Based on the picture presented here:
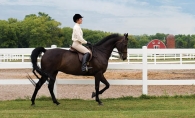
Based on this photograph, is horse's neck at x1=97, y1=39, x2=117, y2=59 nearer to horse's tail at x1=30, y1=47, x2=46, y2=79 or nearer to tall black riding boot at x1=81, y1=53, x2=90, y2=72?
tall black riding boot at x1=81, y1=53, x2=90, y2=72

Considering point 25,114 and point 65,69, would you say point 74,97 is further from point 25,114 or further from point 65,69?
point 25,114

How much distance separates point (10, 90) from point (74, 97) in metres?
3.68

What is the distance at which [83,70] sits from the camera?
427 inches

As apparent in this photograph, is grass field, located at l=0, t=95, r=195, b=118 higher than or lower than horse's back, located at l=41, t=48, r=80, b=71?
lower

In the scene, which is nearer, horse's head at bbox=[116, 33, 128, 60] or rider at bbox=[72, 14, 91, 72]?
rider at bbox=[72, 14, 91, 72]

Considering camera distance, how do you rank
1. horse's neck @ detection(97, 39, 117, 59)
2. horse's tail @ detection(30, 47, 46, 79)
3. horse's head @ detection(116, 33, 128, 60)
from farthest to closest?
horse's neck @ detection(97, 39, 117, 59) < horse's head @ detection(116, 33, 128, 60) < horse's tail @ detection(30, 47, 46, 79)

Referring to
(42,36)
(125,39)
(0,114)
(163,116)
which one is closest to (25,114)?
(0,114)

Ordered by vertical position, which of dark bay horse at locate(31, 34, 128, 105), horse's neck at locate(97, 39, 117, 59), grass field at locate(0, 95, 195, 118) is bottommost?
grass field at locate(0, 95, 195, 118)

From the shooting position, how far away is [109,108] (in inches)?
408

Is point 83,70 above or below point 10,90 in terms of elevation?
above

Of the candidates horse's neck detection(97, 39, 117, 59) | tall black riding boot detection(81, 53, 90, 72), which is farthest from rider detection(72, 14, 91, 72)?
horse's neck detection(97, 39, 117, 59)

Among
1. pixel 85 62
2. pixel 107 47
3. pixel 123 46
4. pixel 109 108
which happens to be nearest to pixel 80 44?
pixel 85 62

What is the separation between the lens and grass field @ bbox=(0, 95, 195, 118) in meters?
8.78

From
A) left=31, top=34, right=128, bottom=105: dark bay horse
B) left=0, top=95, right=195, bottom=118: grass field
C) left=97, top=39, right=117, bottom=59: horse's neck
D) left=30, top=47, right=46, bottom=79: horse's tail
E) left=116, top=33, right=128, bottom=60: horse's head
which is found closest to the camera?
left=0, top=95, right=195, bottom=118: grass field
